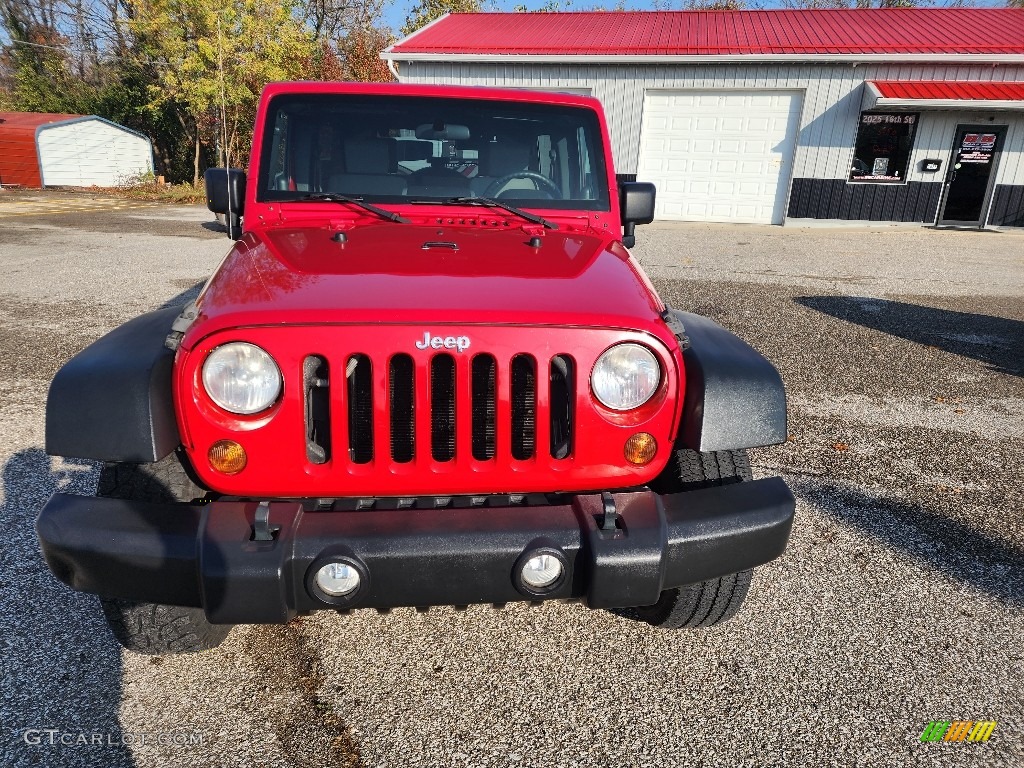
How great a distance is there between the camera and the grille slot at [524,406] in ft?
6.32

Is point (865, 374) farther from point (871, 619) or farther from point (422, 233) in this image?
point (422, 233)

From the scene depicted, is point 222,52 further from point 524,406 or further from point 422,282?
point 524,406

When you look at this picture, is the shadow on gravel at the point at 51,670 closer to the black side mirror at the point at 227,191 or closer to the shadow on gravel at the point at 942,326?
the black side mirror at the point at 227,191

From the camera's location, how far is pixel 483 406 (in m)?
1.96

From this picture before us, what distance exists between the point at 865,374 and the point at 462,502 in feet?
15.2

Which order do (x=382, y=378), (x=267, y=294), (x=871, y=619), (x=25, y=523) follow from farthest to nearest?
(x=25, y=523) < (x=871, y=619) < (x=267, y=294) < (x=382, y=378)

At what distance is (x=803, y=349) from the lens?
6152 mm

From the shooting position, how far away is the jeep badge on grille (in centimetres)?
184

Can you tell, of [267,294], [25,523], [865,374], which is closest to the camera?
[267,294]

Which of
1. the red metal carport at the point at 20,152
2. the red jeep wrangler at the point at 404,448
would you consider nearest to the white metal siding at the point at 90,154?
the red metal carport at the point at 20,152

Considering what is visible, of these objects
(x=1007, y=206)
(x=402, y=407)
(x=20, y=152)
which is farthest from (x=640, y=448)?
(x=20, y=152)

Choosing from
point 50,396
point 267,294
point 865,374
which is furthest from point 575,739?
point 865,374

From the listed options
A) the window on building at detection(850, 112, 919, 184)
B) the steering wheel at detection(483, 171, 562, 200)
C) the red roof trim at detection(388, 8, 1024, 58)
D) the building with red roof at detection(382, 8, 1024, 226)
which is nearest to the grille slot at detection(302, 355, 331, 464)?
the steering wheel at detection(483, 171, 562, 200)

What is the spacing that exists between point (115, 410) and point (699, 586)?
1836 millimetres
